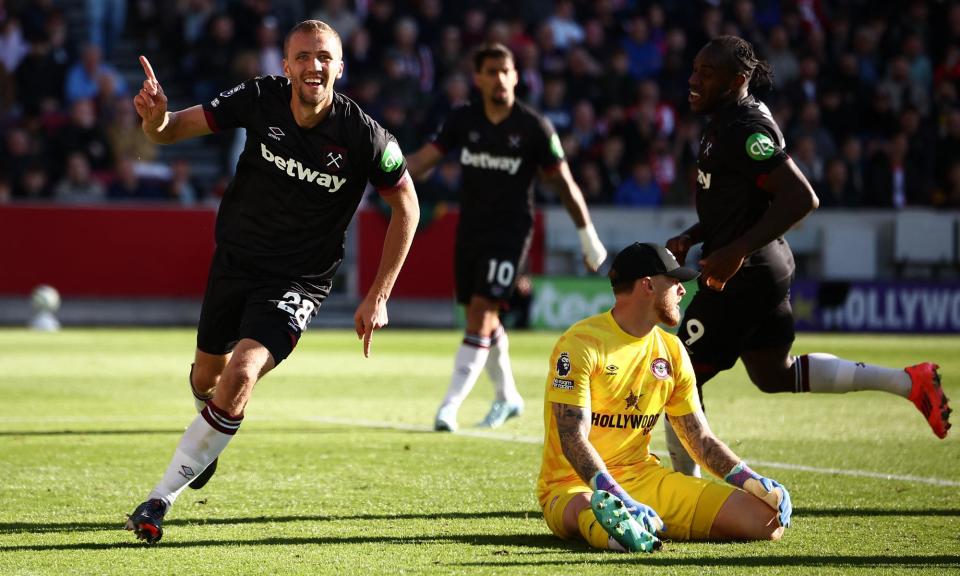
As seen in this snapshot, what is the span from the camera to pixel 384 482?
7.88 metres

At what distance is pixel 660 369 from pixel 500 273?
4.45 meters

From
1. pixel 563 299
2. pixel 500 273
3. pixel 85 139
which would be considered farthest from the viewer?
pixel 85 139

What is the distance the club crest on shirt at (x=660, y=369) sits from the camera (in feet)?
20.3

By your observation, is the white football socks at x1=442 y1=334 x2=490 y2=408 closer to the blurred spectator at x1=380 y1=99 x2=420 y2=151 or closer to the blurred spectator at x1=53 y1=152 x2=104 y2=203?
the blurred spectator at x1=380 y1=99 x2=420 y2=151

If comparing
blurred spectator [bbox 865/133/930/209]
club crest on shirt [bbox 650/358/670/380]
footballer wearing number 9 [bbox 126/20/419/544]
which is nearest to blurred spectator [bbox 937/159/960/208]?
blurred spectator [bbox 865/133/930/209]

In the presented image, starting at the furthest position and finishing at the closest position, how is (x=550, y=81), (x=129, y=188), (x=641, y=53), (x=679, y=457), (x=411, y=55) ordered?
(x=641, y=53) → (x=411, y=55) → (x=550, y=81) → (x=129, y=188) → (x=679, y=457)

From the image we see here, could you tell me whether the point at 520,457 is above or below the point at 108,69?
below

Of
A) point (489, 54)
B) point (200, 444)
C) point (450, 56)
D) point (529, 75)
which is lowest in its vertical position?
point (200, 444)

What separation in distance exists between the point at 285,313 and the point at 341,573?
4.93ft

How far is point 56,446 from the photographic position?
30.1 feet

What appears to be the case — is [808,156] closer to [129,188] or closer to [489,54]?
A: [129,188]

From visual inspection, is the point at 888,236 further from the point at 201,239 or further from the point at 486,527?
the point at 486,527

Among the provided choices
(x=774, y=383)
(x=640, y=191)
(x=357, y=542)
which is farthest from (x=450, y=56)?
(x=357, y=542)

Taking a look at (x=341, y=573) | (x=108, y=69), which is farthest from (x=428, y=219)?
(x=341, y=573)
